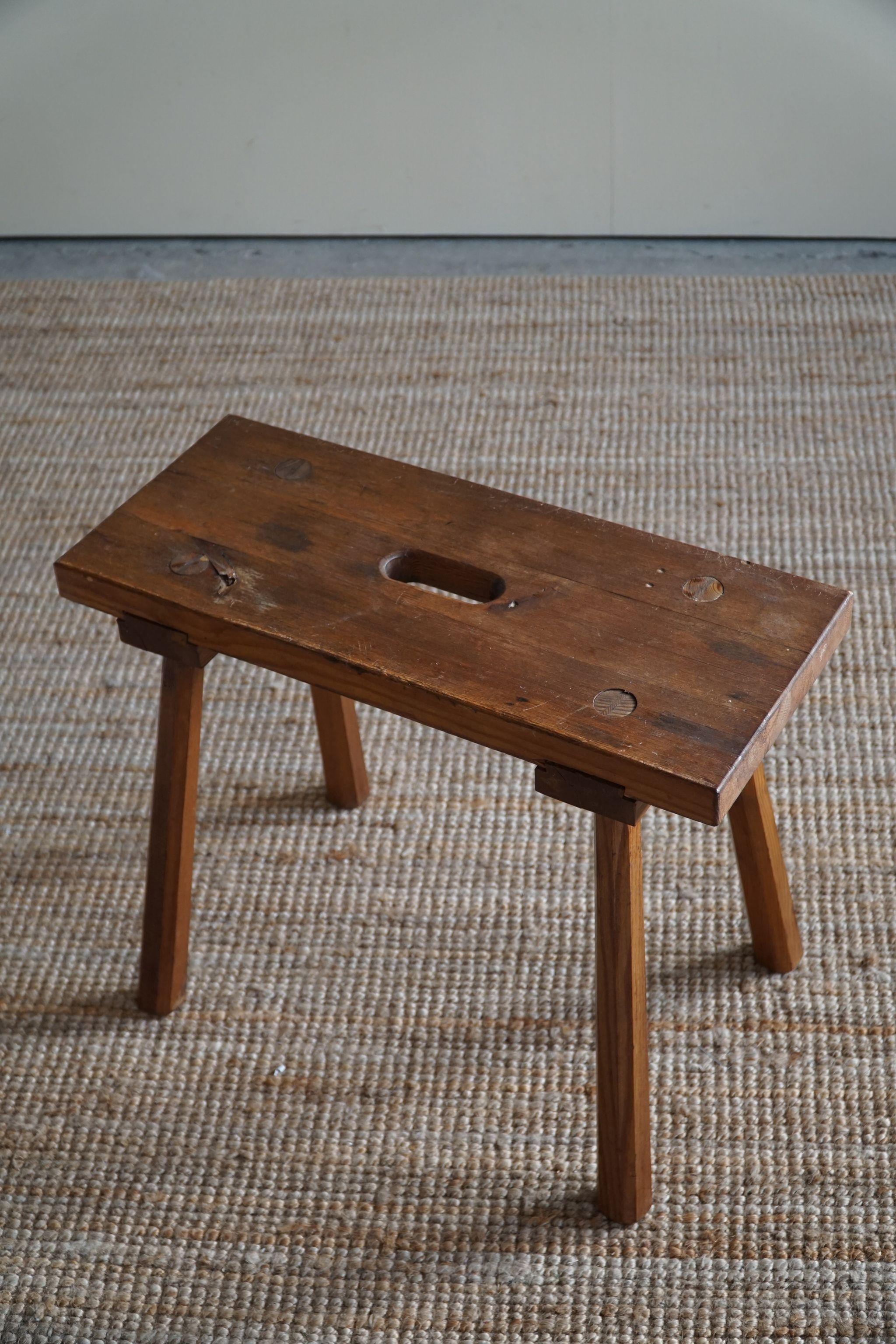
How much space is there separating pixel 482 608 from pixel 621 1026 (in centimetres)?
32

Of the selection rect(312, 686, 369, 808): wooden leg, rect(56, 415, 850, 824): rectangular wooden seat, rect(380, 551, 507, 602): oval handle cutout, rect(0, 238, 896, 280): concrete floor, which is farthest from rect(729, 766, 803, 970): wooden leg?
rect(0, 238, 896, 280): concrete floor

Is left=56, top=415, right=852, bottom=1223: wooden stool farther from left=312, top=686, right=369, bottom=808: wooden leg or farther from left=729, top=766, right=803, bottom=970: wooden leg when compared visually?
left=312, top=686, right=369, bottom=808: wooden leg

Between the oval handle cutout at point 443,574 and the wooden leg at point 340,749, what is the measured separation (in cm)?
23

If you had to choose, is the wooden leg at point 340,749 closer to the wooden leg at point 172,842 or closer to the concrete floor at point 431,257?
the wooden leg at point 172,842

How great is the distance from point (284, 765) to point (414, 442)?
2.15 feet

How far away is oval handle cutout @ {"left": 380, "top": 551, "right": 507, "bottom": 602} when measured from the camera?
3.51 ft

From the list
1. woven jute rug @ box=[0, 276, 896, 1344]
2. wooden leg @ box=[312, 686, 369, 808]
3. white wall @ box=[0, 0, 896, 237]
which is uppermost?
white wall @ box=[0, 0, 896, 237]

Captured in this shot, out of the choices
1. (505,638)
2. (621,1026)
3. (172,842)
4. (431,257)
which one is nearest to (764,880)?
(621,1026)

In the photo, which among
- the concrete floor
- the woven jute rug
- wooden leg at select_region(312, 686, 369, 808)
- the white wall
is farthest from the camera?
the concrete floor

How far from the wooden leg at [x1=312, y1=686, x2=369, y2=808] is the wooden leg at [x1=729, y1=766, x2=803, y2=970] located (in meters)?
0.40

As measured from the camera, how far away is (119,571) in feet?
3.53

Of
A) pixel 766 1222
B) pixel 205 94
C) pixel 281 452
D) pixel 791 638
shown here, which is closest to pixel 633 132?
pixel 205 94

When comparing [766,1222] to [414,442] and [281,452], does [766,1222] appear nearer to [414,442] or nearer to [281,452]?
[281,452]

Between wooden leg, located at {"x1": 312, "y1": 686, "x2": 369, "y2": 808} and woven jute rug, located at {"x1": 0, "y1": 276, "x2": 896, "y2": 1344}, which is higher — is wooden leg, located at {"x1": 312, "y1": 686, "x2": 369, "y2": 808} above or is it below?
above
